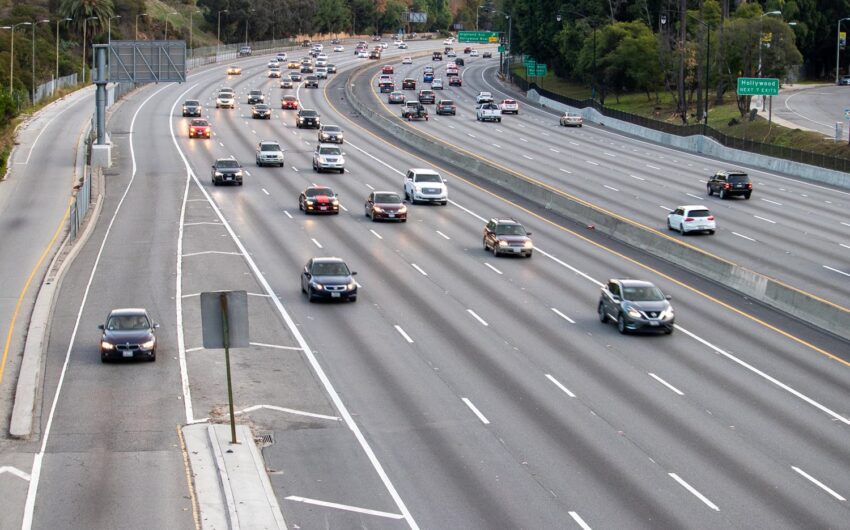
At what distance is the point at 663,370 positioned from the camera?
32.4 metres

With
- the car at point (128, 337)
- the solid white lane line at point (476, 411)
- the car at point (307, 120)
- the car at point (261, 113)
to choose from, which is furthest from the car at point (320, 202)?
the car at point (261, 113)

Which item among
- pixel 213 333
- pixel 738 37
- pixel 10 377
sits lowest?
pixel 10 377

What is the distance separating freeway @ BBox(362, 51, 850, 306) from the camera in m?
49.5

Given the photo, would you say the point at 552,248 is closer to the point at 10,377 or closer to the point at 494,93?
the point at 10,377

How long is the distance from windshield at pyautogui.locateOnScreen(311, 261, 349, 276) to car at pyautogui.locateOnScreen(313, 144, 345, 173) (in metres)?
32.6

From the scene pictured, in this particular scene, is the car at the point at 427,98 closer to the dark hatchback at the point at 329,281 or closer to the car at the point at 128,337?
the dark hatchback at the point at 329,281

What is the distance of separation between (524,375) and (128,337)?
1032 centimetres

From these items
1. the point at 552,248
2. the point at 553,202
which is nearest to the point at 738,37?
the point at 553,202

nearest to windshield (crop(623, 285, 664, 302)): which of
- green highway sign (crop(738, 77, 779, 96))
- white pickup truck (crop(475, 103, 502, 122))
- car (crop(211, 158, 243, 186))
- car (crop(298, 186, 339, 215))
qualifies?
car (crop(298, 186, 339, 215))

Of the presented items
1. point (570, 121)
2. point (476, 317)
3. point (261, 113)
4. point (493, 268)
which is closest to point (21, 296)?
point (476, 317)

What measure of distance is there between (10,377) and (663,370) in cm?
1678

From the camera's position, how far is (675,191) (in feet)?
224

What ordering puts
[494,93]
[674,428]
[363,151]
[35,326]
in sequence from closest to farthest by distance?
[674,428] < [35,326] < [363,151] < [494,93]

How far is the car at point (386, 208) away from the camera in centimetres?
5525
